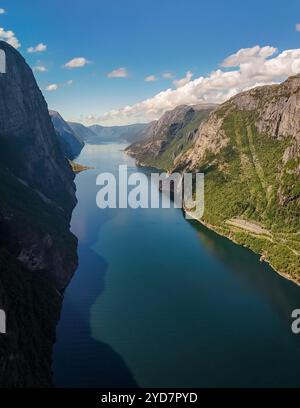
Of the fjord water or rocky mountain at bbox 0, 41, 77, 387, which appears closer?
rocky mountain at bbox 0, 41, 77, 387

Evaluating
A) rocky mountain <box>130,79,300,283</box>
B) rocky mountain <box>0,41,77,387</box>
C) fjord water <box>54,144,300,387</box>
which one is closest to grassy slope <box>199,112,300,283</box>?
rocky mountain <box>130,79,300,283</box>

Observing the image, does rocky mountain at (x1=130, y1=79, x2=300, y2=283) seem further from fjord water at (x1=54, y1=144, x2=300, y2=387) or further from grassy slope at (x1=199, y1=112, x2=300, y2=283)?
fjord water at (x1=54, y1=144, x2=300, y2=387)

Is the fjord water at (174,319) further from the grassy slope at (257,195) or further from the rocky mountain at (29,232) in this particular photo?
the grassy slope at (257,195)

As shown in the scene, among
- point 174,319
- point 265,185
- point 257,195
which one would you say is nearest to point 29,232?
point 174,319

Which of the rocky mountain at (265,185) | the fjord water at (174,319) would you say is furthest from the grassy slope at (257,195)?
the fjord water at (174,319)

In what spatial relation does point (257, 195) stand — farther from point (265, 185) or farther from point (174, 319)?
point (174, 319)
